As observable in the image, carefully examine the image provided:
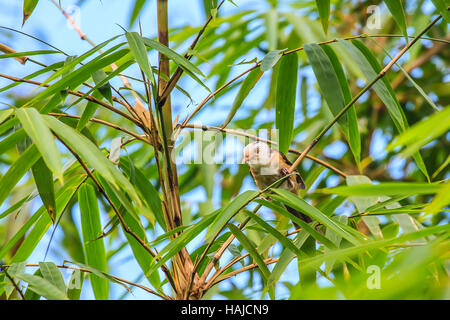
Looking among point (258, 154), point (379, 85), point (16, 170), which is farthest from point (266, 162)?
point (16, 170)

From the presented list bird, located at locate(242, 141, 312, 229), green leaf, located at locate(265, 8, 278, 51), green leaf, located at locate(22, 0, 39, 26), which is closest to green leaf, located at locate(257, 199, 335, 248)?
green leaf, located at locate(22, 0, 39, 26)

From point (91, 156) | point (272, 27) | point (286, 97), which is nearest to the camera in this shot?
point (91, 156)

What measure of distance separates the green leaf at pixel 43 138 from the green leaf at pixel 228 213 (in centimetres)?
27

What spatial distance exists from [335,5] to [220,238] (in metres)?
2.02

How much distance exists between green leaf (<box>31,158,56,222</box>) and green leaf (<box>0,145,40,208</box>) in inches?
3.0

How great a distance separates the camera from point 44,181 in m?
0.94

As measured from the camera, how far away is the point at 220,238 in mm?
1195

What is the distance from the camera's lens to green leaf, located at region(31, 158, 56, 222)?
93cm

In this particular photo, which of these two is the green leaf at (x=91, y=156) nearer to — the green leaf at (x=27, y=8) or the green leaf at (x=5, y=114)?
the green leaf at (x=5, y=114)

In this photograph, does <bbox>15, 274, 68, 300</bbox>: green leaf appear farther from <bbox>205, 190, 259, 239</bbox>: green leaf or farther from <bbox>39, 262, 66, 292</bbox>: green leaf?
<bbox>205, 190, 259, 239</bbox>: green leaf

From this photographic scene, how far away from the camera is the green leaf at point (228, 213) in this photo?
0.85 meters

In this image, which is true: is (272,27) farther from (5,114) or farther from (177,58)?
(5,114)

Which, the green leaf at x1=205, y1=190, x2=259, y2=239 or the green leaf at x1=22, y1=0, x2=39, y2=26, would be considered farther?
the green leaf at x1=22, y1=0, x2=39, y2=26

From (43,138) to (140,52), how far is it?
0.26 metres
